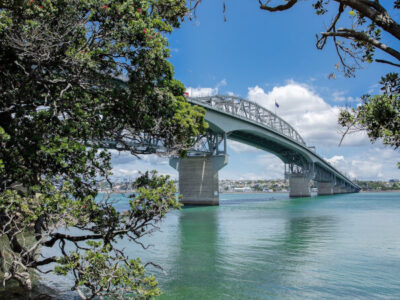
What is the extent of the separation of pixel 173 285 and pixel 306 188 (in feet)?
351

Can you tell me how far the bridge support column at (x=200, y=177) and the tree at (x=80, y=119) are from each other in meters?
52.4

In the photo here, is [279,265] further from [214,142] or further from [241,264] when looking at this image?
[214,142]

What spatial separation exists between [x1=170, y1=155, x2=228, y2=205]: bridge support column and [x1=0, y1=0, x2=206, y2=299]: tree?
172ft

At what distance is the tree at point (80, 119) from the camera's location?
6.17 m

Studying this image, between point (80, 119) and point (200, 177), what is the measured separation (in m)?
53.9

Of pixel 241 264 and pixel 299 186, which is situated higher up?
pixel 299 186

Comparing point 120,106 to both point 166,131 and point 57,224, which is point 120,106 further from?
point 57,224

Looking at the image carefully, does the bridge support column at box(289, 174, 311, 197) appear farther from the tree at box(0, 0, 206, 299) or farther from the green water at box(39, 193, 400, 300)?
the tree at box(0, 0, 206, 299)

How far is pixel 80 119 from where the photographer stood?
281 inches

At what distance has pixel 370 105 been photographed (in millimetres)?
6562

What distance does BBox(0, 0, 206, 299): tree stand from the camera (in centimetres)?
617

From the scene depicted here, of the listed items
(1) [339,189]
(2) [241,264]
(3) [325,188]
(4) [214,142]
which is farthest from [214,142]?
(1) [339,189]

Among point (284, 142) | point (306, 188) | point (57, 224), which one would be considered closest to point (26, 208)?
point (57, 224)

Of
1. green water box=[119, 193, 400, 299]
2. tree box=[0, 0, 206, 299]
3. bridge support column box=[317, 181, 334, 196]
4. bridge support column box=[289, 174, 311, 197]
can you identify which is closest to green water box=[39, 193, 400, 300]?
green water box=[119, 193, 400, 299]
